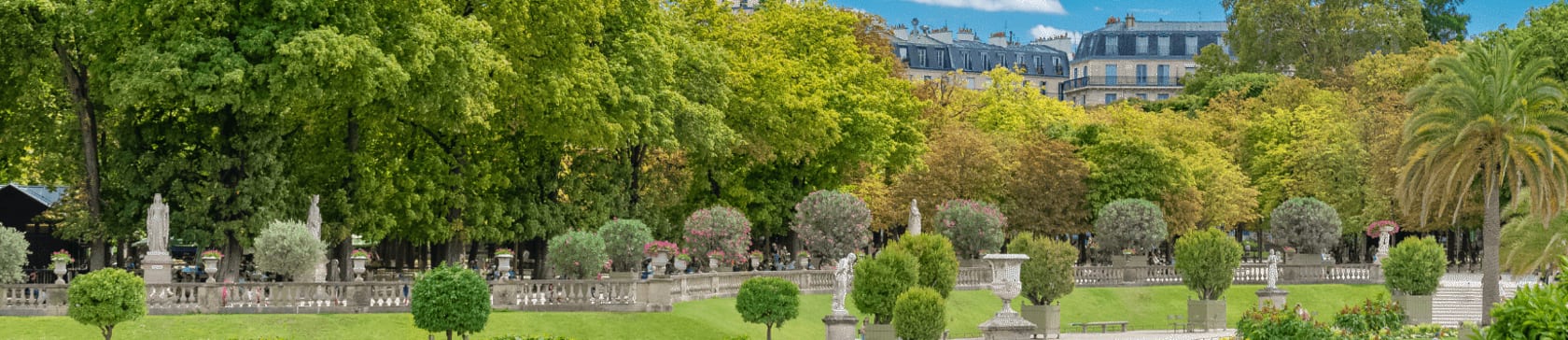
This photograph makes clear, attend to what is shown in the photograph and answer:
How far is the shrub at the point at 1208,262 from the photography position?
213 ft

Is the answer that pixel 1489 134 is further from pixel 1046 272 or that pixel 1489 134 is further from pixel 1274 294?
pixel 1046 272

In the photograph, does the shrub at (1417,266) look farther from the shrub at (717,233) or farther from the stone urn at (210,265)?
the stone urn at (210,265)

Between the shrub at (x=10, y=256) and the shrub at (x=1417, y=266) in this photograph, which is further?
the shrub at (x=1417, y=266)

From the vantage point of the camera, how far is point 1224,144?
9288 cm

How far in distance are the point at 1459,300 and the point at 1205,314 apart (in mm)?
10356

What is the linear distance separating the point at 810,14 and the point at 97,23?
28243 millimetres

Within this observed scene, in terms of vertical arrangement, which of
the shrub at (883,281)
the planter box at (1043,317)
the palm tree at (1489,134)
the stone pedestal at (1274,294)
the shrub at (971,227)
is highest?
the palm tree at (1489,134)

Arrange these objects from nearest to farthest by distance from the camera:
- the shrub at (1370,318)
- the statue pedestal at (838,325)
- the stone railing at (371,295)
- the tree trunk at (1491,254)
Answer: the stone railing at (371,295), the shrub at (1370,318), the statue pedestal at (838,325), the tree trunk at (1491,254)

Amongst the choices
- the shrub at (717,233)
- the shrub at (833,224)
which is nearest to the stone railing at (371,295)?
the shrub at (717,233)

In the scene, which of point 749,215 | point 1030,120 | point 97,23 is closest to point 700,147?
point 749,215

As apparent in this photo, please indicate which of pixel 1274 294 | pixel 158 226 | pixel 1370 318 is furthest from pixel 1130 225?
pixel 158 226

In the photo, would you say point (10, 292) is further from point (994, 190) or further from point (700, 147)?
point (994, 190)

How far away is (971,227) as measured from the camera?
221 feet

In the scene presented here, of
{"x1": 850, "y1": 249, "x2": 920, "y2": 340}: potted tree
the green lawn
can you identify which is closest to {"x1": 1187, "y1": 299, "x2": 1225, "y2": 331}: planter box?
the green lawn
